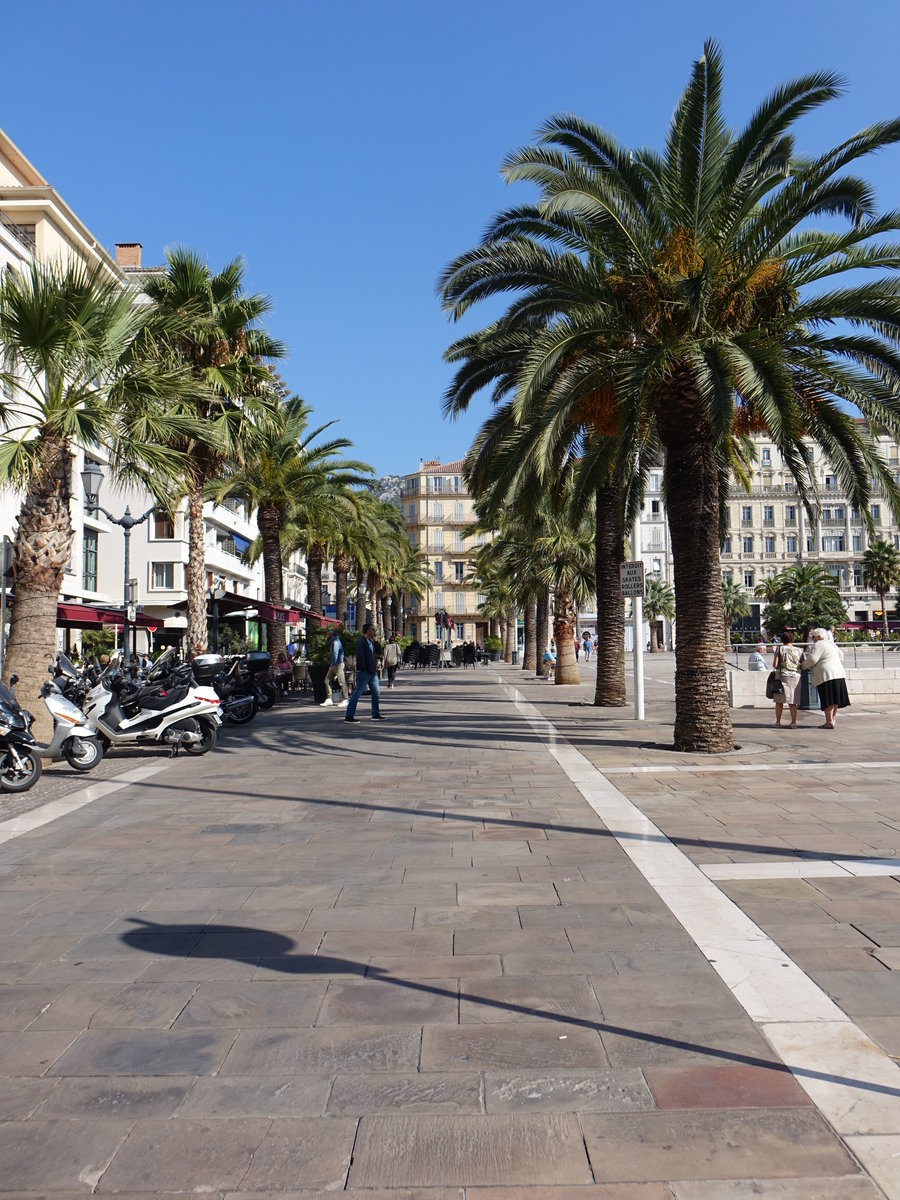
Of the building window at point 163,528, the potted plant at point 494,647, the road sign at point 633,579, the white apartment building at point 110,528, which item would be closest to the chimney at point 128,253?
the white apartment building at point 110,528

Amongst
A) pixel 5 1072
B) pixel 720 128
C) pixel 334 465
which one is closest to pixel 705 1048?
pixel 5 1072

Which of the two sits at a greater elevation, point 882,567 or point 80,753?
point 882,567

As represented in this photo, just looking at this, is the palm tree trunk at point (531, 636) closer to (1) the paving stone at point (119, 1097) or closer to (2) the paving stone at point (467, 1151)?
(1) the paving stone at point (119, 1097)

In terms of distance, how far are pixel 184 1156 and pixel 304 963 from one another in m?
1.75

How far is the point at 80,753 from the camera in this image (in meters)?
12.0

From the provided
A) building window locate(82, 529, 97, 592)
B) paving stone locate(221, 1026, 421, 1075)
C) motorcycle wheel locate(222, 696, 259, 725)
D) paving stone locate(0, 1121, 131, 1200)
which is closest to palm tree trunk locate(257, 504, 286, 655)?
motorcycle wheel locate(222, 696, 259, 725)

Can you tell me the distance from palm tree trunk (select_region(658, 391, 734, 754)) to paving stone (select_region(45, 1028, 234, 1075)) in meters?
10.00

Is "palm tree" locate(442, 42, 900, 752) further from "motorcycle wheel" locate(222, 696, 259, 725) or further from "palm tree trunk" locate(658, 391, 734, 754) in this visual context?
"motorcycle wheel" locate(222, 696, 259, 725)

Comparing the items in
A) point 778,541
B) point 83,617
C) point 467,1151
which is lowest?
point 467,1151

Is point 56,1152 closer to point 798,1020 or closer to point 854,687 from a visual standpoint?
point 798,1020

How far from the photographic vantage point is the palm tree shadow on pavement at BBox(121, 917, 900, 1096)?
3539 millimetres

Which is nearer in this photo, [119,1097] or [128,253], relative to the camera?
[119,1097]

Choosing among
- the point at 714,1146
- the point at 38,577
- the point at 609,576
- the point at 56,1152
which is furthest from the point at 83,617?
the point at 714,1146

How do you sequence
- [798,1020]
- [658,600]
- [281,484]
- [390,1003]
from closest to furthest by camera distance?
[798,1020], [390,1003], [281,484], [658,600]
